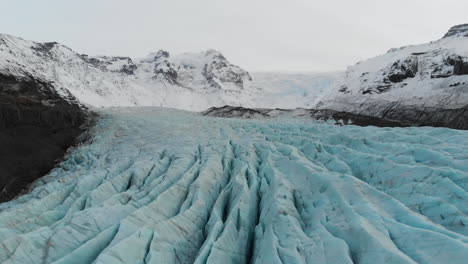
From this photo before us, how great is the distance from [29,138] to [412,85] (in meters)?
66.5

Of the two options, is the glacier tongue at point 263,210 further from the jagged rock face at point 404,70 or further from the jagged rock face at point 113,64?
the jagged rock face at point 113,64

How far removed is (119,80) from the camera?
15525 cm

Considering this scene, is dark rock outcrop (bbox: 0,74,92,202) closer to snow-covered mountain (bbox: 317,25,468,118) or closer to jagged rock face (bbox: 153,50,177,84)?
snow-covered mountain (bbox: 317,25,468,118)

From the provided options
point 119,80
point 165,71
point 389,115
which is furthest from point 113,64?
point 389,115

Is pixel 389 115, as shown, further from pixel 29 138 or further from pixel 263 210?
pixel 29 138

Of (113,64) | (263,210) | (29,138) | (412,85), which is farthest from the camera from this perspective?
(113,64)

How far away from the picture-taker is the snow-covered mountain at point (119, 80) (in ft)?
402

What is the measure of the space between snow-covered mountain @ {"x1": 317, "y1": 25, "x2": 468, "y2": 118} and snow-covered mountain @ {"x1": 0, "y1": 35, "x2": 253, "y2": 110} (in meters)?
88.4

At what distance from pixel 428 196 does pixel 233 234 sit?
5.89 metres

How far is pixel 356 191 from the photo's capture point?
10414 mm

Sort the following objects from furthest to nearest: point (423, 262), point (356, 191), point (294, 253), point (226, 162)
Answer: point (226, 162) → point (356, 191) → point (294, 253) → point (423, 262)

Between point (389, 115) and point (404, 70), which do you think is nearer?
point (389, 115)

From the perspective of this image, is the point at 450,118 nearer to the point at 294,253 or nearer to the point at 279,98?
the point at 294,253

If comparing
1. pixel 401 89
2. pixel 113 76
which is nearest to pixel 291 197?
pixel 401 89
